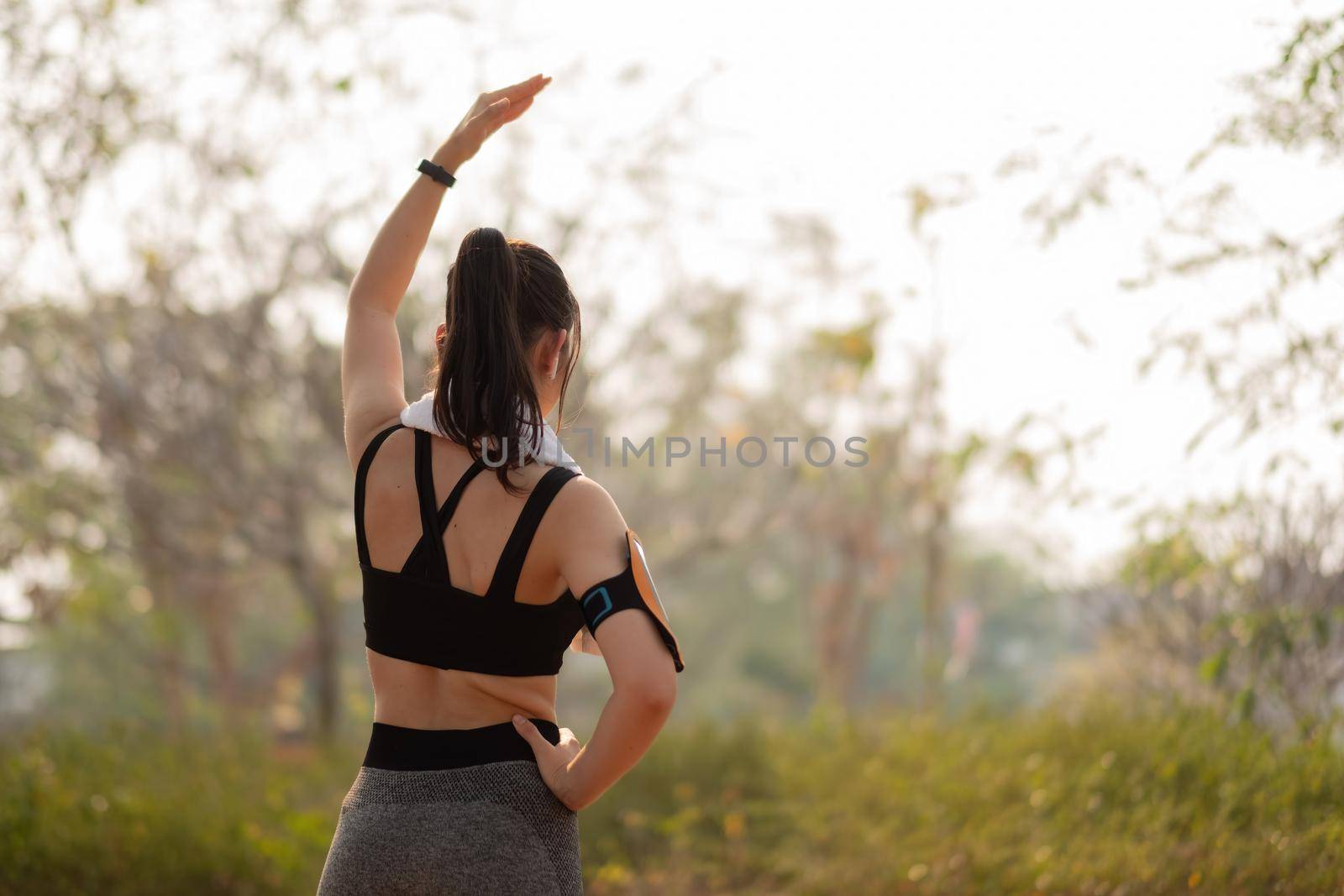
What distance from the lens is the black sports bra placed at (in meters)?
2.22

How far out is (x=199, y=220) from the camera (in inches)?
→ 410

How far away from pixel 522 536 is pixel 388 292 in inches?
29.2

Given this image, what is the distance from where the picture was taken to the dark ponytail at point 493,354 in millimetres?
2252

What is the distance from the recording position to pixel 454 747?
7.54 ft

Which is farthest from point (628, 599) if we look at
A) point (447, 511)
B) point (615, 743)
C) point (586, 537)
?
point (447, 511)

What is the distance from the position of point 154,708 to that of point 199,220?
12.9 metres

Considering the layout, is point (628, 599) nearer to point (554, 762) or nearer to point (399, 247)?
point (554, 762)

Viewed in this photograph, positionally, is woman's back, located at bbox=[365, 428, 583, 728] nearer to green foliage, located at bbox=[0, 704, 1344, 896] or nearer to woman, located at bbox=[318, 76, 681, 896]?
woman, located at bbox=[318, 76, 681, 896]

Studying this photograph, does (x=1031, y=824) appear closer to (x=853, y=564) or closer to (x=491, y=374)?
(x=491, y=374)

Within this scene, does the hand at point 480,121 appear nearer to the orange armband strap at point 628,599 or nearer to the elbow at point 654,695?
the orange armband strap at point 628,599

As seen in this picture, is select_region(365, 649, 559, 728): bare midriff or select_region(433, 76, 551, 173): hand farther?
select_region(433, 76, 551, 173): hand

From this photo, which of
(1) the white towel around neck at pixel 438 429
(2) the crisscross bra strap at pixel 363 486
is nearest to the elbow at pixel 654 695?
(1) the white towel around neck at pixel 438 429

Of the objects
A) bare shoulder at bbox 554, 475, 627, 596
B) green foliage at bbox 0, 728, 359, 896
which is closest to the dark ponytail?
bare shoulder at bbox 554, 475, 627, 596

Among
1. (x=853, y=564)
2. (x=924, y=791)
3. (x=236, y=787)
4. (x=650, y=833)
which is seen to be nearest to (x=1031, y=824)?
(x=924, y=791)
